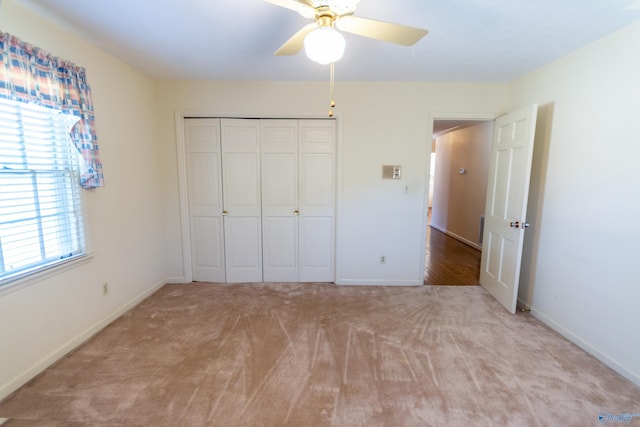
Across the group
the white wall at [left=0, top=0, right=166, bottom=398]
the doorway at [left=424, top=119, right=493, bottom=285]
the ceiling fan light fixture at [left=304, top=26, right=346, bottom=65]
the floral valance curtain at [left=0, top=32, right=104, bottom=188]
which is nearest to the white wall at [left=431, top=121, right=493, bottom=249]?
the doorway at [left=424, top=119, right=493, bottom=285]

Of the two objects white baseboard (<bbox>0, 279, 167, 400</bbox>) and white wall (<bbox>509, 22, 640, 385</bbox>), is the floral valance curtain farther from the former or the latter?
white wall (<bbox>509, 22, 640, 385</bbox>)

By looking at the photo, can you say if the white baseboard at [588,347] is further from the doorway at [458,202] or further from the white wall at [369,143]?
the white wall at [369,143]

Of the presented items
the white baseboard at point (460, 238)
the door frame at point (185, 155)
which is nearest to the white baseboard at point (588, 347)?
the door frame at point (185, 155)

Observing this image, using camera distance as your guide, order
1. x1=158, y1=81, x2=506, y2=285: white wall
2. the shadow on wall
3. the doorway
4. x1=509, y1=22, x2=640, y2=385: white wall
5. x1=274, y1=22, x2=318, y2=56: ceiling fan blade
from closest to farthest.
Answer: x1=274, y1=22, x2=318, y2=56: ceiling fan blade
x1=509, y1=22, x2=640, y2=385: white wall
the shadow on wall
x1=158, y1=81, x2=506, y2=285: white wall
the doorway

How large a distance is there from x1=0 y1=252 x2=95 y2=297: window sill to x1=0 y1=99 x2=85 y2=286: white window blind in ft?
0.08

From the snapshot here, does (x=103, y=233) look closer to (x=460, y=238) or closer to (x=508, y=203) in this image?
(x=508, y=203)

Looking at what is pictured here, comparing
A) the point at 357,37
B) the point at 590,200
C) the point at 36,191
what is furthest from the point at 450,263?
the point at 36,191

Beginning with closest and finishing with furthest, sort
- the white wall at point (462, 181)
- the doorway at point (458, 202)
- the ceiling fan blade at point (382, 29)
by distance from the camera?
the ceiling fan blade at point (382, 29)
the doorway at point (458, 202)
the white wall at point (462, 181)

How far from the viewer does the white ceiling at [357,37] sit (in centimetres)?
179

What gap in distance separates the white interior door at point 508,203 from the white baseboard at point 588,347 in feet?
0.77

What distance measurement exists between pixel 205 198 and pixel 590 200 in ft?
12.4

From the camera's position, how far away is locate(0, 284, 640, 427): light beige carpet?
5.36 feet

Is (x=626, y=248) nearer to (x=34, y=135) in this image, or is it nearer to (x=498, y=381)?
(x=498, y=381)

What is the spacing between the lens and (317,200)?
3518mm
